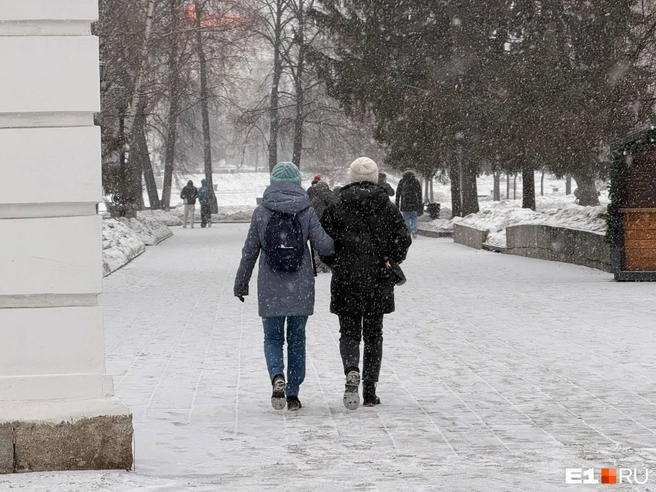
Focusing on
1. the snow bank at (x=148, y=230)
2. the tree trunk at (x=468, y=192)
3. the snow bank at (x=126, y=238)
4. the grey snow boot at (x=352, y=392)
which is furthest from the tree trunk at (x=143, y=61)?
the grey snow boot at (x=352, y=392)

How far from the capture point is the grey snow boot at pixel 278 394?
8492 millimetres

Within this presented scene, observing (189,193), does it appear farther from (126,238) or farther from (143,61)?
(126,238)

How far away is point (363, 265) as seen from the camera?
8.55m

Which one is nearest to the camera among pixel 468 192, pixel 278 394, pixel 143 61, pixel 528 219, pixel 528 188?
pixel 278 394

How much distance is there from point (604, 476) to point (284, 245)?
9.69 ft

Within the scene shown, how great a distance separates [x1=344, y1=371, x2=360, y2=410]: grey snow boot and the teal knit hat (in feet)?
4.36

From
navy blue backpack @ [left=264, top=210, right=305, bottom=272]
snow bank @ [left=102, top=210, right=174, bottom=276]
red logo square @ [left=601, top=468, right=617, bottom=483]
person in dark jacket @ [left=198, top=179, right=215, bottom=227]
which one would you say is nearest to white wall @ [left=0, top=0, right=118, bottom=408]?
navy blue backpack @ [left=264, top=210, right=305, bottom=272]

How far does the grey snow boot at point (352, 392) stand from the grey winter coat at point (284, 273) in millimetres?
498

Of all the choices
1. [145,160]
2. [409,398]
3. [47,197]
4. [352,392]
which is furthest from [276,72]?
[47,197]

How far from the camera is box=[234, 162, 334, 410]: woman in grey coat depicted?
332 inches

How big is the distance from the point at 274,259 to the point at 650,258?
Answer: 1167 centimetres

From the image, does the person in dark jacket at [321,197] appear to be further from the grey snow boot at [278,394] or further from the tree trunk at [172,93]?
the tree trunk at [172,93]

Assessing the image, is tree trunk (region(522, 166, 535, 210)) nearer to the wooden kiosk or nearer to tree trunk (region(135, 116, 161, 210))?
tree trunk (region(135, 116, 161, 210))

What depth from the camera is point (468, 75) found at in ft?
122
